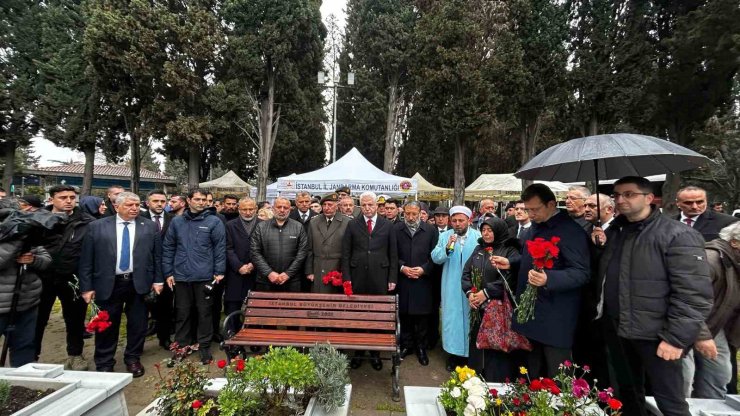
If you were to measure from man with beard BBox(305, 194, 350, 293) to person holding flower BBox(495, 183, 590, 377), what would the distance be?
230cm

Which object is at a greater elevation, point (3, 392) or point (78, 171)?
point (78, 171)

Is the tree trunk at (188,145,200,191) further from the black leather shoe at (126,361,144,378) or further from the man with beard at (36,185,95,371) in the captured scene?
the black leather shoe at (126,361,144,378)

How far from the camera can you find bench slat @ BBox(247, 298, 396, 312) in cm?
377

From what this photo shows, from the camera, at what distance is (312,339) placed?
3447 millimetres

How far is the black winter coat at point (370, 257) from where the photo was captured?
423 cm

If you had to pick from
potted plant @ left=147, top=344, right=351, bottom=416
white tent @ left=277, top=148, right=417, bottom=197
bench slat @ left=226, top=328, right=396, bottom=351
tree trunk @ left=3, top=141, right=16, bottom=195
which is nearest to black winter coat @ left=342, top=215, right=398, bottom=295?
bench slat @ left=226, top=328, right=396, bottom=351

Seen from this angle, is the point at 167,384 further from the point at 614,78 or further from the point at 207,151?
the point at 207,151

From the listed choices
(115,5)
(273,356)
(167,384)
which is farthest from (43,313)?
(115,5)

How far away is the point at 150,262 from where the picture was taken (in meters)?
3.88

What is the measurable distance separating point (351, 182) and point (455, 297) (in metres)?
6.17

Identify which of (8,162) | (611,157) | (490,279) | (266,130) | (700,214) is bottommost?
(490,279)

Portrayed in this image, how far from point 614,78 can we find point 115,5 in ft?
79.4

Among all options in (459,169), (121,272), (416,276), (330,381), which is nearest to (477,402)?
(330,381)

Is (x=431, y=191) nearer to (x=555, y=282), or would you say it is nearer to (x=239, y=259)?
(x=239, y=259)
